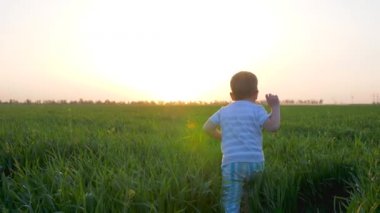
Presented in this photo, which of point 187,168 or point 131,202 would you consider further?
point 187,168

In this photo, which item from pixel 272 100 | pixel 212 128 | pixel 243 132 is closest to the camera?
pixel 243 132

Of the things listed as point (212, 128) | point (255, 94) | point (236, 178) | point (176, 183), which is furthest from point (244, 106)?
point (176, 183)

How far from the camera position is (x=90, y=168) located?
4.59 m

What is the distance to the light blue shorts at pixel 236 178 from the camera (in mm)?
3803

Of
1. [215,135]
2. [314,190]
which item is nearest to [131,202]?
[215,135]

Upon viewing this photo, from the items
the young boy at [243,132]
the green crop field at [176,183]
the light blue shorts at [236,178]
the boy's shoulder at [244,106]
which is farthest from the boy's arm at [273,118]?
the green crop field at [176,183]

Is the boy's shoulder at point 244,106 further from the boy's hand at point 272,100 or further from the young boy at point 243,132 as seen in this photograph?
the boy's hand at point 272,100

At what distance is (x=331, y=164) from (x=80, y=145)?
3456mm

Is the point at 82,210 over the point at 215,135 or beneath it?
beneath

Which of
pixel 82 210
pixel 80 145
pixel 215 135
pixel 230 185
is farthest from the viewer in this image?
pixel 80 145

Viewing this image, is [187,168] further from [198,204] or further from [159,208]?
[159,208]

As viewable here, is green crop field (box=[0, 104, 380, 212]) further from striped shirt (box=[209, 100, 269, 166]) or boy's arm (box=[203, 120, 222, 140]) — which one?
boy's arm (box=[203, 120, 222, 140])

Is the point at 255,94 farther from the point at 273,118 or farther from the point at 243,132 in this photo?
the point at 243,132

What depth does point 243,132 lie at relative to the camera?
388 cm
